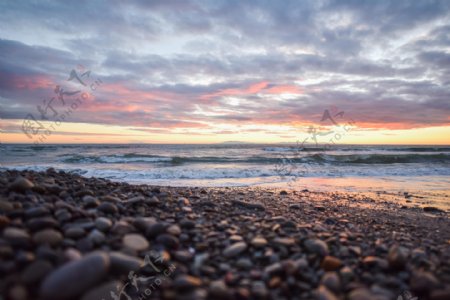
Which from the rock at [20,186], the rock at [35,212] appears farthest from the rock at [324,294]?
the rock at [20,186]

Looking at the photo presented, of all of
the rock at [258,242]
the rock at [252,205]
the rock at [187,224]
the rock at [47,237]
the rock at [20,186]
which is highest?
the rock at [20,186]

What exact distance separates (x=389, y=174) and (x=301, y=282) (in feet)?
47.0

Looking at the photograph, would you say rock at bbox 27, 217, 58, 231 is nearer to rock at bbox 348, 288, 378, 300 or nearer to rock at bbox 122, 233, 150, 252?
rock at bbox 122, 233, 150, 252

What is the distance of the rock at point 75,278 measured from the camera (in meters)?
1.50

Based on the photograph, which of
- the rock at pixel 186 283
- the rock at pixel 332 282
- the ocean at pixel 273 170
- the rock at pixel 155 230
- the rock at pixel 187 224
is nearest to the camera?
the rock at pixel 186 283

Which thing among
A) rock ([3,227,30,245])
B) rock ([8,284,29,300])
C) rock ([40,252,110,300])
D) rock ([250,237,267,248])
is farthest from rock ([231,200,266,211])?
rock ([8,284,29,300])

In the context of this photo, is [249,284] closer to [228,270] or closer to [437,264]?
[228,270]

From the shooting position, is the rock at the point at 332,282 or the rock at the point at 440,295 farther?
the rock at the point at 332,282

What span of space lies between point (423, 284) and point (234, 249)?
152 centimetres

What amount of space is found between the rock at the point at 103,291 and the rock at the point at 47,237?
2.12ft

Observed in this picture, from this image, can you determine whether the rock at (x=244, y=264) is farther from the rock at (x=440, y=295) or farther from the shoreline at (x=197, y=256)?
the rock at (x=440, y=295)

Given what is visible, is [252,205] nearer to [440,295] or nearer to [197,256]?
[197,256]

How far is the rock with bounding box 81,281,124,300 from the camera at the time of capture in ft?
5.24

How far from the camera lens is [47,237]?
2.02m
